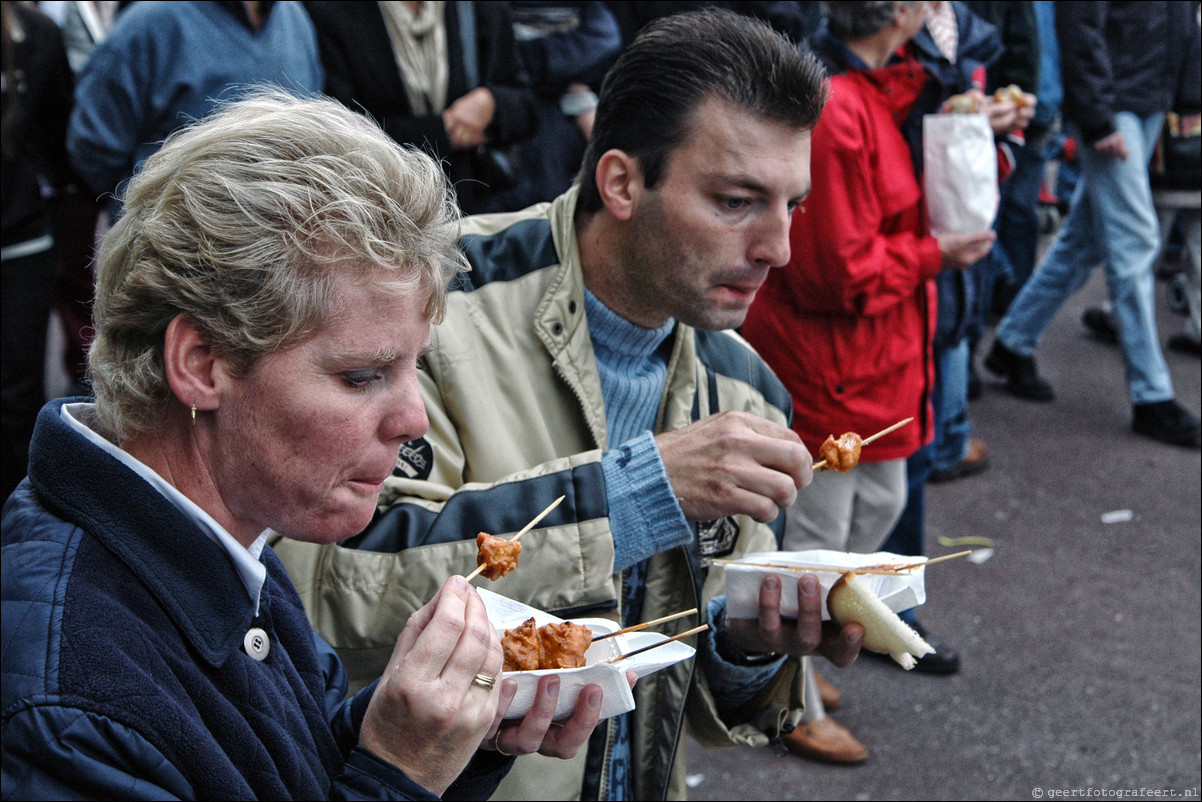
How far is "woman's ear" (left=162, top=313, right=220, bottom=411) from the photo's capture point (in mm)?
1368

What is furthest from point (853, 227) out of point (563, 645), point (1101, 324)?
point (1101, 324)

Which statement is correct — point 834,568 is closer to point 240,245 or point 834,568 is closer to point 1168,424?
point 240,245

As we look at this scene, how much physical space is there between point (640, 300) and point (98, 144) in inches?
94.9

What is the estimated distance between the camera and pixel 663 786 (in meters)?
2.39

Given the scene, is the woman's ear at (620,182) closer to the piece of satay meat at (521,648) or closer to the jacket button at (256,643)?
the piece of satay meat at (521,648)

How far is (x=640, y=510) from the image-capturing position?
2.08 m

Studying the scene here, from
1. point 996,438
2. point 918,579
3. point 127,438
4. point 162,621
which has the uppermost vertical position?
point 127,438

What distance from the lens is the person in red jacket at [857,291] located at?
146 inches

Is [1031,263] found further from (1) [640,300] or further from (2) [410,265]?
(2) [410,265]

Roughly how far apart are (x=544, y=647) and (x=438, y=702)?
1.12 ft

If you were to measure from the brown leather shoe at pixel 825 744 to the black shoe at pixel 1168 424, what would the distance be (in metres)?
3.37

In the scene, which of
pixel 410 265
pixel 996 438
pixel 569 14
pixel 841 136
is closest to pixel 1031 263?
pixel 996 438

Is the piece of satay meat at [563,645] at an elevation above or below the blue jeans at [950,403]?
above

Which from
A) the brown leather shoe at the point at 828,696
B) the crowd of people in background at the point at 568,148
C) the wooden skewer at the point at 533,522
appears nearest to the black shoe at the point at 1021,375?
the crowd of people in background at the point at 568,148
